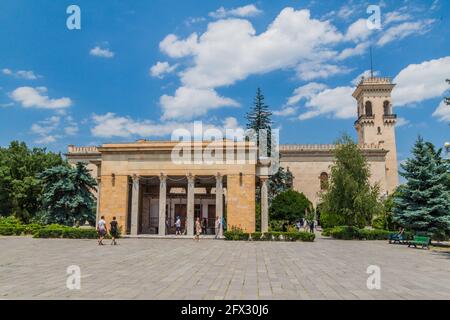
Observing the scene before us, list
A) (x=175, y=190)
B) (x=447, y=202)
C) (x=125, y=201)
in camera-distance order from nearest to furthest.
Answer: (x=447, y=202) → (x=125, y=201) → (x=175, y=190)

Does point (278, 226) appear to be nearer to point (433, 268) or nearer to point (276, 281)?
point (433, 268)

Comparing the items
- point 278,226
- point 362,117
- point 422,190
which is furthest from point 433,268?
point 362,117

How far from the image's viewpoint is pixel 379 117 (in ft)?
194

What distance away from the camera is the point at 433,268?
40.6 feet

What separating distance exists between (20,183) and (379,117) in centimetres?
5302

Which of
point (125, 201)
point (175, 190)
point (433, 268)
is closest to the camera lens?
point (433, 268)

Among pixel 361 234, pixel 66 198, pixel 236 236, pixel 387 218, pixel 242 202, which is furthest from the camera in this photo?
pixel 66 198

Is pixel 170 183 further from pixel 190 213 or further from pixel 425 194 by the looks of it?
pixel 425 194

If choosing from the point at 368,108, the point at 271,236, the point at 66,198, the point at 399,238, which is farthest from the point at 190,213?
the point at 368,108

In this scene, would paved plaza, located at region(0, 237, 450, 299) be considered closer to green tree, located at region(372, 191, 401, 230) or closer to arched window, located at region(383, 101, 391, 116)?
green tree, located at region(372, 191, 401, 230)

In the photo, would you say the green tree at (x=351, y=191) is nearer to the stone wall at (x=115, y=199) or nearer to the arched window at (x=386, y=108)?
the stone wall at (x=115, y=199)

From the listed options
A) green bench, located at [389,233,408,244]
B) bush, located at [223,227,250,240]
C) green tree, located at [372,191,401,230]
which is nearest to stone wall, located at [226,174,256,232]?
bush, located at [223,227,250,240]

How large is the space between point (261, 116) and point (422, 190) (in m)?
29.5

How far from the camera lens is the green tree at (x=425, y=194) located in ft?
76.8
